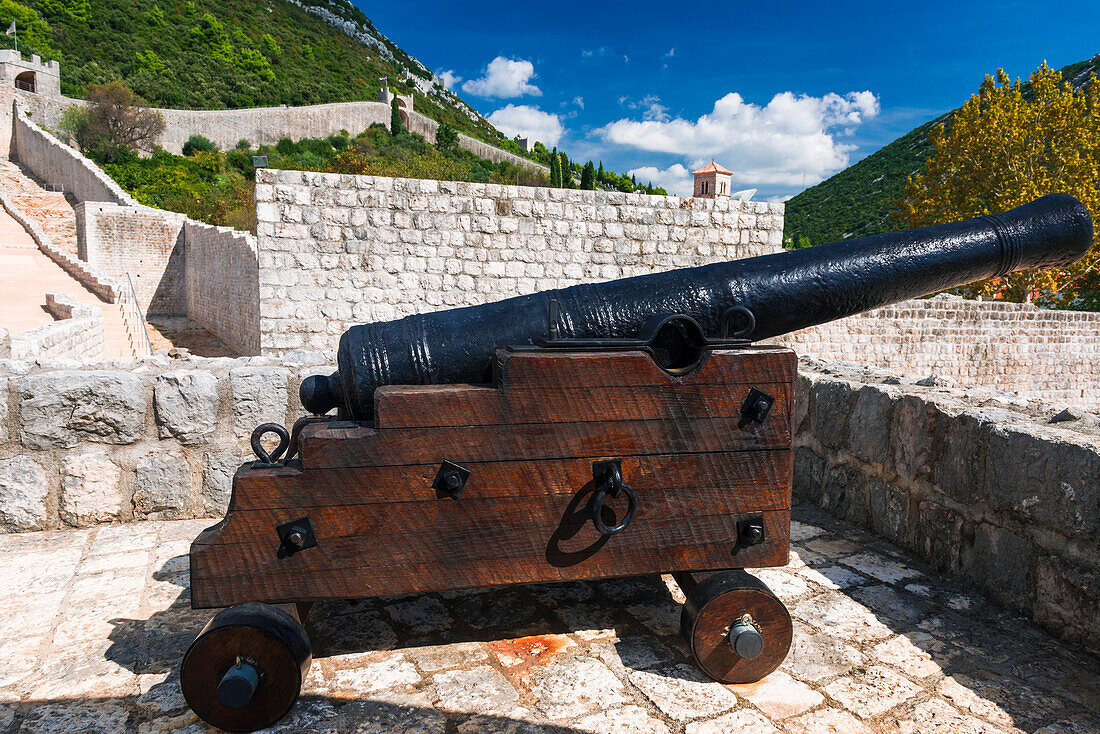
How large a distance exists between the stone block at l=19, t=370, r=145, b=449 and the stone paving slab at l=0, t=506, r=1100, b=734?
50cm

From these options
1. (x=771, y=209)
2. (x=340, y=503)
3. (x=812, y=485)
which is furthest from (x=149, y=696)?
(x=771, y=209)

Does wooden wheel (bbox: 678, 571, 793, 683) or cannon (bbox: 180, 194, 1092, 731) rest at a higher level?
cannon (bbox: 180, 194, 1092, 731)

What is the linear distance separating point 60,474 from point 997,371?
16.0 meters

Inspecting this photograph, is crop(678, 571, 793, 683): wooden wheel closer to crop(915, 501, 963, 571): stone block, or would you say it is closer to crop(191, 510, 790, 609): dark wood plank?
crop(191, 510, 790, 609): dark wood plank

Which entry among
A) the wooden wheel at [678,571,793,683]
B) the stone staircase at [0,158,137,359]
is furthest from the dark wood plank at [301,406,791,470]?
the stone staircase at [0,158,137,359]

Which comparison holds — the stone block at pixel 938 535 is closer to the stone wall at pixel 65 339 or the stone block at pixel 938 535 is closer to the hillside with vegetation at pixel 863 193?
the stone wall at pixel 65 339

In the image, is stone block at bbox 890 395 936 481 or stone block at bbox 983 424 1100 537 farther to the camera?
stone block at bbox 890 395 936 481

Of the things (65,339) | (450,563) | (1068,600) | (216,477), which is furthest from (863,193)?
(450,563)

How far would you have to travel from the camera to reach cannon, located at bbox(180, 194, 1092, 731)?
65.8 inches

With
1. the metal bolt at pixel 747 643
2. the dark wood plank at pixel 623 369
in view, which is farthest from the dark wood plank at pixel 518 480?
the metal bolt at pixel 747 643

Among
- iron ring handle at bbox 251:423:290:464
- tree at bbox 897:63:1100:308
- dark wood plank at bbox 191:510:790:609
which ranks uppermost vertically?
tree at bbox 897:63:1100:308

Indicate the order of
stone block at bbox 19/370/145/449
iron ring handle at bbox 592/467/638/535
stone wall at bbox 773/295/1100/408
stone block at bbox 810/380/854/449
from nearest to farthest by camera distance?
iron ring handle at bbox 592/467/638/535, stone block at bbox 19/370/145/449, stone block at bbox 810/380/854/449, stone wall at bbox 773/295/1100/408

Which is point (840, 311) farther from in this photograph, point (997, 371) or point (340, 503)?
point (997, 371)

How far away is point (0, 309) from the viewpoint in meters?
10.8
